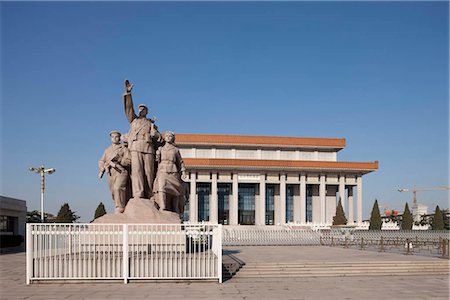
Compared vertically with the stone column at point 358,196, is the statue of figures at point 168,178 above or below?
above

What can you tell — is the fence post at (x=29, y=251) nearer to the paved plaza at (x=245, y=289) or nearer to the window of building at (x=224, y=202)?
the paved plaza at (x=245, y=289)

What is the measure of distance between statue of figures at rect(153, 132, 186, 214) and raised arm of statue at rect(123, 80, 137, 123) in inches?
45.8

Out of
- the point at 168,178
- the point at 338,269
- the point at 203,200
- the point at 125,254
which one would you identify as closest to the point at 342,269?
the point at 338,269

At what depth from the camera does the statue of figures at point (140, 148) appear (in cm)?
1230

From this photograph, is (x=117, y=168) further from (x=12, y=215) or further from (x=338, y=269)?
(x=12, y=215)

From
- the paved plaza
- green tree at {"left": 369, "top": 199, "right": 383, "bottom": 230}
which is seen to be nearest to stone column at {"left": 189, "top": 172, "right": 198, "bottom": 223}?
green tree at {"left": 369, "top": 199, "right": 383, "bottom": 230}

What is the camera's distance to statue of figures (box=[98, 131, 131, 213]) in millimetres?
12242

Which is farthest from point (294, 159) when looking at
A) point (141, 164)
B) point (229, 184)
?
point (141, 164)

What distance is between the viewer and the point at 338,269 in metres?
11.8

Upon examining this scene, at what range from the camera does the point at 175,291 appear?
8.80 metres

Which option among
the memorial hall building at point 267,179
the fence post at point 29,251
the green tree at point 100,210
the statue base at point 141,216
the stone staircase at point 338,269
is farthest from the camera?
the memorial hall building at point 267,179

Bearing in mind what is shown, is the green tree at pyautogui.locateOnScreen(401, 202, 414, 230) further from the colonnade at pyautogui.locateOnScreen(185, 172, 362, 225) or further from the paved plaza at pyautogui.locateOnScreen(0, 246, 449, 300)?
the paved plaza at pyautogui.locateOnScreen(0, 246, 449, 300)

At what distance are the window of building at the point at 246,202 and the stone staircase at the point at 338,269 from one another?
46.9 metres

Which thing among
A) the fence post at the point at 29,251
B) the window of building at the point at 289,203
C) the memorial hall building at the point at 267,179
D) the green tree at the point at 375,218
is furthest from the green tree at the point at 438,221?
the fence post at the point at 29,251
